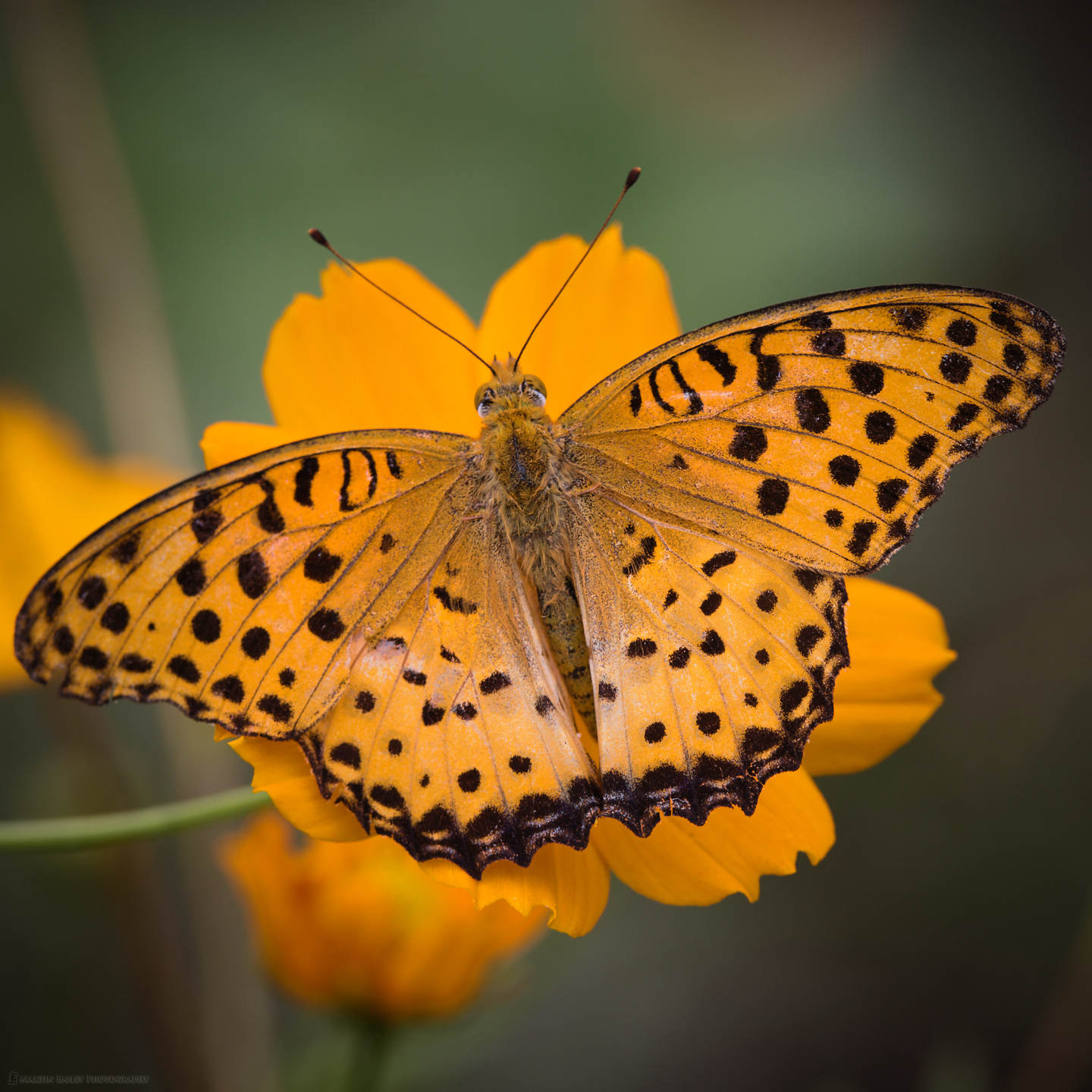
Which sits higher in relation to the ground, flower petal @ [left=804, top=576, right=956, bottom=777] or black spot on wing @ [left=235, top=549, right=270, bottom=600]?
black spot on wing @ [left=235, top=549, right=270, bottom=600]

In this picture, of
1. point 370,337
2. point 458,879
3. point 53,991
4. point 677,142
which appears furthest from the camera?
point 677,142

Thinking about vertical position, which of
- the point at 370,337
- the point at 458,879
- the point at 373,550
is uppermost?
the point at 370,337

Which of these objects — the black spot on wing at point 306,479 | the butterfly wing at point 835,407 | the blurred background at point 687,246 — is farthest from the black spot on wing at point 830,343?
the blurred background at point 687,246

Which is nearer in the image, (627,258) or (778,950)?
(627,258)

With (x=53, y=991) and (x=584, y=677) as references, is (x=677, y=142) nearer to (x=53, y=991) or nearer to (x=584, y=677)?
(x=584, y=677)

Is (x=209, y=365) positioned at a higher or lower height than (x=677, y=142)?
lower

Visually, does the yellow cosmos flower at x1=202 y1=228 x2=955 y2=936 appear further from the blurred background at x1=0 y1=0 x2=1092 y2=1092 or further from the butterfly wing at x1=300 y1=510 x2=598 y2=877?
the blurred background at x1=0 y1=0 x2=1092 y2=1092

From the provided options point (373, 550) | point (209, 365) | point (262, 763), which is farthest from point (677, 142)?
point (262, 763)

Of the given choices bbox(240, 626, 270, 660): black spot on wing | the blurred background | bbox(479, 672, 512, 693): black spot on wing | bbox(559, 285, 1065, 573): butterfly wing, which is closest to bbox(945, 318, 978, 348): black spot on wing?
bbox(559, 285, 1065, 573): butterfly wing
